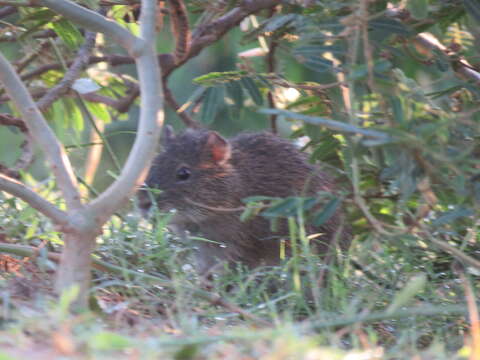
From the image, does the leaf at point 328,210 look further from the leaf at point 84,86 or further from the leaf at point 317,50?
the leaf at point 84,86

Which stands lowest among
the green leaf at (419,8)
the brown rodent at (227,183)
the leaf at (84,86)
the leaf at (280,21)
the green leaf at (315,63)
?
the brown rodent at (227,183)

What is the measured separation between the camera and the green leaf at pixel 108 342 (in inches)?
76.5

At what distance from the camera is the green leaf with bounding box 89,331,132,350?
1942 millimetres

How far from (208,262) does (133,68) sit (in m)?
4.54

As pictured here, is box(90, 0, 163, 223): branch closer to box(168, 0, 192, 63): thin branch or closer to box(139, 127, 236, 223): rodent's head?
box(168, 0, 192, 63): thin branch

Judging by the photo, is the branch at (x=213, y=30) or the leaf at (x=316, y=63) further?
the branch at (x=213, y=30)

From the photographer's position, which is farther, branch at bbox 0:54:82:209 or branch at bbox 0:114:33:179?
branch at bbox 0:114:33:179

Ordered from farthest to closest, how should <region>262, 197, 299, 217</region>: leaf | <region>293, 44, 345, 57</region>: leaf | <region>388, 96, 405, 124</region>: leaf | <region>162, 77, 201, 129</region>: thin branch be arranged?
1. <region>162, 77, 201, 129</region>: thin branch
2. <region>293, 44, 345, 57</region>: leaf
3. <region>262, 197, 299, 217</region>: leaf
4. <region>388, 96, 405, 124</region>: leaf

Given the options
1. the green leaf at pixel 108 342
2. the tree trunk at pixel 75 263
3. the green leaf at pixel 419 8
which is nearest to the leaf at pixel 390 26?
the green leaf at pixel 419 8

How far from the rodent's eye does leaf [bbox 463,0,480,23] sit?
1.97 metres

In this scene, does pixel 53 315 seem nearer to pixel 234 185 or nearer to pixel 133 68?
pixel 234 185

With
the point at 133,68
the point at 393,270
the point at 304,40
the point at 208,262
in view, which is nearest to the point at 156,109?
the point at 304,40

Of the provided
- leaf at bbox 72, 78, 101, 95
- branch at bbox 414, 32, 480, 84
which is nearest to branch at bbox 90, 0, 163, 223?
leaf at bbox 72, 78, 101, 95

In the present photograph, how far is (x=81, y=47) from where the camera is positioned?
3.98 metres
